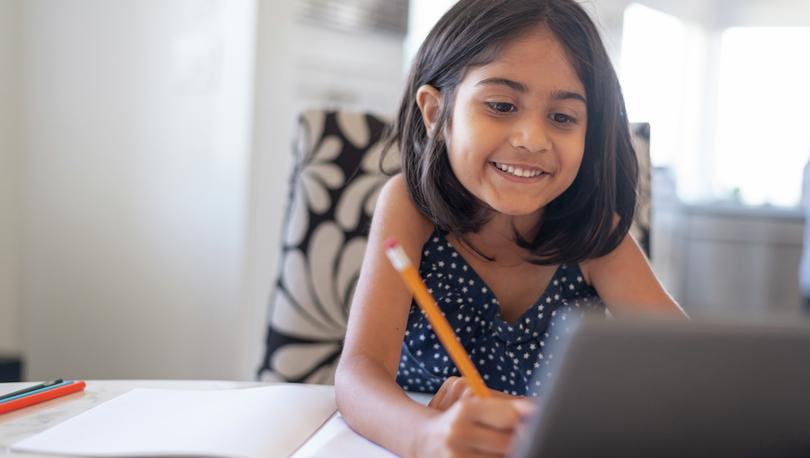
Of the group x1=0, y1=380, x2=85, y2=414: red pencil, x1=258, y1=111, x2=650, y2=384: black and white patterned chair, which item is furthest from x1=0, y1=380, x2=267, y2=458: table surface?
x1=258, y1=111, x2=650, y2=384: black and white patterned chair

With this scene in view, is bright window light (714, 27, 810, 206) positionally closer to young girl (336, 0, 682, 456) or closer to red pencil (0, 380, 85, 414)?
young girl (336, 0, 682, 456)

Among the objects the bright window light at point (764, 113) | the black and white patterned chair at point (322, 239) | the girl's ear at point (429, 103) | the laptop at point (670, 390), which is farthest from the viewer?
the bright window light at point (764, 113)

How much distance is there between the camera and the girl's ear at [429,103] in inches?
35.2

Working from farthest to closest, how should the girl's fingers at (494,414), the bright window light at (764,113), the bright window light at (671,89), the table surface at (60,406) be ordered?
the bright window light at (764,113), the bright window light at (671,89), the table surface at (60,406), the girl's fingers at (494,414)

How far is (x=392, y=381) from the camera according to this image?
72 cm

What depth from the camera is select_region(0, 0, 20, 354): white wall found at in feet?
6.52

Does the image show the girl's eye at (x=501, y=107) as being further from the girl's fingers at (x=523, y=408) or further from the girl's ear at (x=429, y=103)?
the girl's fingers at (x=523, y=408)

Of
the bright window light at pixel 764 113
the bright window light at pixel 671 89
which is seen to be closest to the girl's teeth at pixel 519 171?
the bright window light at pixel 671 89

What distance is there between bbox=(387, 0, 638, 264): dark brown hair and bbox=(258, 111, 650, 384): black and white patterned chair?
0.99ft

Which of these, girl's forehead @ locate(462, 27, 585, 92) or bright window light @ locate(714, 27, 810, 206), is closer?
girl's forehead @ locate(462, 27, 585, 92)

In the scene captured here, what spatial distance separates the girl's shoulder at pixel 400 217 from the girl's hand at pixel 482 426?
0.38m

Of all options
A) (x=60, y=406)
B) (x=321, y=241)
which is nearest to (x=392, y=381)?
(x=60, y=406)

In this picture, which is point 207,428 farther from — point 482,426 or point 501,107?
point 501,107

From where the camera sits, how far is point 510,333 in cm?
92
